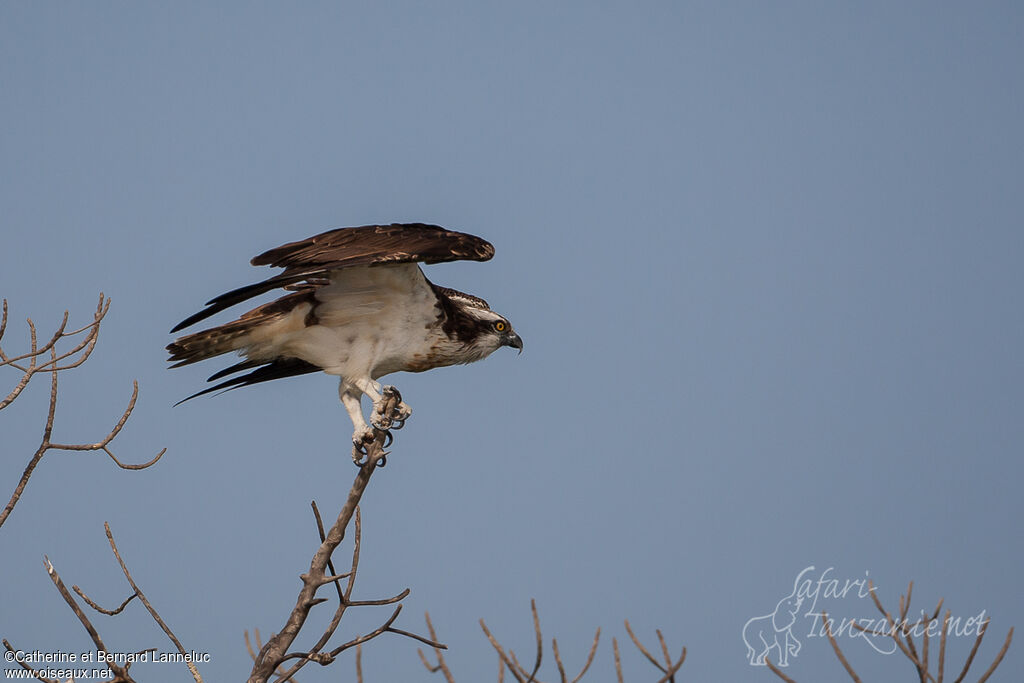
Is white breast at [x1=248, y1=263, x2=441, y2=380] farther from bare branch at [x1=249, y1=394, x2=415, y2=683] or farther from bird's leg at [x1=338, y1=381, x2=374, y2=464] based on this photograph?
bare branch at [x1=249, y1=394, x2=415, y2=683]

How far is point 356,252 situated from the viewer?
7.73m

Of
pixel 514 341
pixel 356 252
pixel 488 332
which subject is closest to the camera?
pixel 356 252

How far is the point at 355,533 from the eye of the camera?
20.1 feet

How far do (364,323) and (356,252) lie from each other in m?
0.97

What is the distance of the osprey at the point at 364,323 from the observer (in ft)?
26.2

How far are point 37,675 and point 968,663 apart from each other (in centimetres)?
402

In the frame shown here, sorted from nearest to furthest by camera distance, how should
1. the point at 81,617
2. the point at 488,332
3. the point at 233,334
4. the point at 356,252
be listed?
the point at 81,617 → the point at 356,252 → the point at 233,334 → the point at 488,332

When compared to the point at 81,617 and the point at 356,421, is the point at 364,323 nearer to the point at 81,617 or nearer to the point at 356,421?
the point at 356,421

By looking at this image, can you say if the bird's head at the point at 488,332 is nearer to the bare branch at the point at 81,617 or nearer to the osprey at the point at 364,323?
the osprey at the point at 364,323

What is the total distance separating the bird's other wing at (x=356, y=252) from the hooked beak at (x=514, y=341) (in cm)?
131

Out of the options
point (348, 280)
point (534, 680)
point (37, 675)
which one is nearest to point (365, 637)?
point (534, 680)

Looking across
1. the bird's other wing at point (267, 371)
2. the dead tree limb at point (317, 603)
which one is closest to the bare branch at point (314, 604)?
the dead tree limb at point (317, 603)

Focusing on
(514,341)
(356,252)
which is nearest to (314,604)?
(356,252)

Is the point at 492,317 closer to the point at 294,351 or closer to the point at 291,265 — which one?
the point at 294,351
